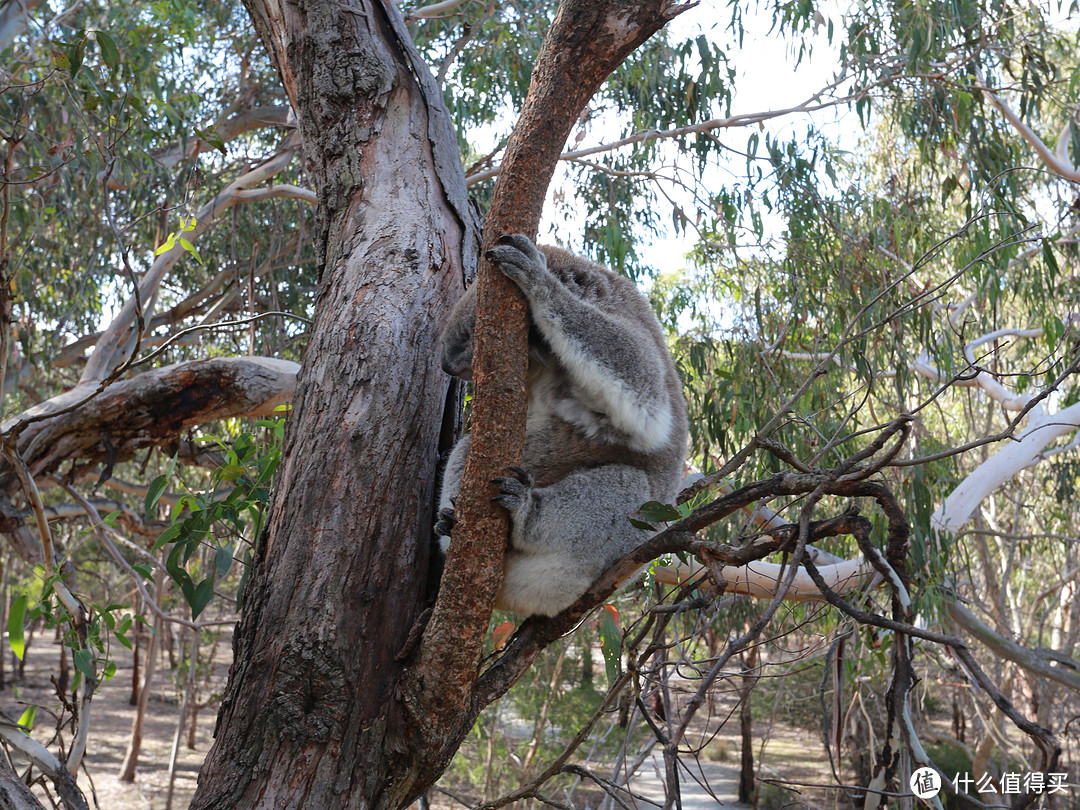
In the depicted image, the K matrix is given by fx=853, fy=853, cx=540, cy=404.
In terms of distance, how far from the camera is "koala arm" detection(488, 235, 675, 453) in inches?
73.9

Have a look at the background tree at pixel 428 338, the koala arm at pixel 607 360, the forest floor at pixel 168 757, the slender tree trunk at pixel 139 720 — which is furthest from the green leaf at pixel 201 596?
the slender tree trunk at pixel 139 720

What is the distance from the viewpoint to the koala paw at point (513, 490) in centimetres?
156

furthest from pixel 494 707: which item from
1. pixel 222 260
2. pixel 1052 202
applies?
pixel 1052 202

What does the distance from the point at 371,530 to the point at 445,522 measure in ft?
0.49

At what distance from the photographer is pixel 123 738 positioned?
39.8 ft

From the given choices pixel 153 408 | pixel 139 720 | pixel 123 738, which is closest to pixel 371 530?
pixel 153 408

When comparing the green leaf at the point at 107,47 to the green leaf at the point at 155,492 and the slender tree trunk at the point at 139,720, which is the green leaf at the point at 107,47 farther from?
the slender tree trunk at the point at 139,720

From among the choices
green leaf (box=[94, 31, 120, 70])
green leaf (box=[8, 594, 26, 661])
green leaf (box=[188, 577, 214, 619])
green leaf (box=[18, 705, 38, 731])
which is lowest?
green leaf (box=[18, 705, 38, 731])

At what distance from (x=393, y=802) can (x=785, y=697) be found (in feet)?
38.1

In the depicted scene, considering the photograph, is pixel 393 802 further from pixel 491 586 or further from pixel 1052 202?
pixel 1052 202

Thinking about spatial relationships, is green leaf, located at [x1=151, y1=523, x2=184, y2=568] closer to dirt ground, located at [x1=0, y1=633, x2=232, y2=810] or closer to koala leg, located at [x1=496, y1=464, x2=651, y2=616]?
koala leg, located at [x1=496, y1=464, x2=651, y2=616]

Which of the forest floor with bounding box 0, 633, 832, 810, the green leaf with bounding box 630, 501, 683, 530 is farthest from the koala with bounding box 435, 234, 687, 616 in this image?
the forest floor with bounding box 0, 633, 832, 810

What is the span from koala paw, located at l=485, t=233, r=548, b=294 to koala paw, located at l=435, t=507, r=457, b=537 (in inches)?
18.7

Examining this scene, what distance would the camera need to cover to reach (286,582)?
1633 mm
